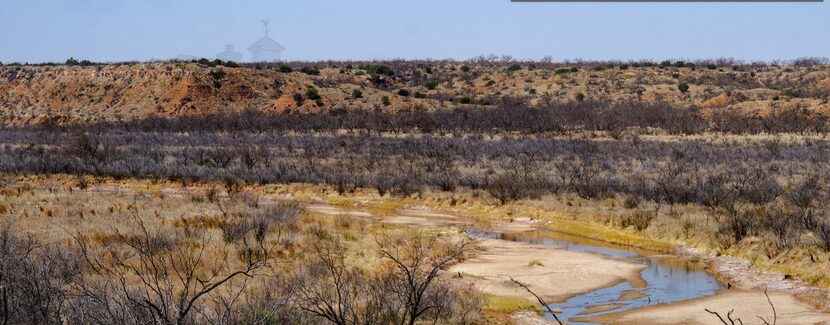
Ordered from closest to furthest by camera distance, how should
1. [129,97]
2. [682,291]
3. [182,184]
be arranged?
[682,291] < [182,184] < [129,97]

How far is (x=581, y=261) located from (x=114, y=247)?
9773 mm

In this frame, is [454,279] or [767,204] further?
[767,204]

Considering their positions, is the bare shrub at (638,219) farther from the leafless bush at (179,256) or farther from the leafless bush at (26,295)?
the leafless bush at (26,295)

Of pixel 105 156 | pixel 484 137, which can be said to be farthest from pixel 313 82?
pixel 105 156

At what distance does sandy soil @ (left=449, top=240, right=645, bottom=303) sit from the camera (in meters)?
15.4

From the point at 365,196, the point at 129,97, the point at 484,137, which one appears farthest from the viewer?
the point at 129,97

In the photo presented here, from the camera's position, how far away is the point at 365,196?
29484 mm

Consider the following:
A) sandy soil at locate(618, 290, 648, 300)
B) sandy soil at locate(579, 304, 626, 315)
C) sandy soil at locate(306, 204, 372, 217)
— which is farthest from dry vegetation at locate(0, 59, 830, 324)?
sandy soil at locate(618, 290, 648, 300)

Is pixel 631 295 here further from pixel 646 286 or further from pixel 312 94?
pixel 312 94

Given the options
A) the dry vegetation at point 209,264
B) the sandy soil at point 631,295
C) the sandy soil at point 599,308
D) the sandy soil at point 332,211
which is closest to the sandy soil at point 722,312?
Result: the sandy soil at point 599,308

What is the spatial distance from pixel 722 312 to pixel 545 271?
4.11 metres

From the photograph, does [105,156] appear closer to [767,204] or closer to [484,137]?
[484,137]

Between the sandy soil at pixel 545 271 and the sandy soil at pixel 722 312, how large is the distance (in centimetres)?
173

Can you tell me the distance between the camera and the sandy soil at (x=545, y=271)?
15.4 m
